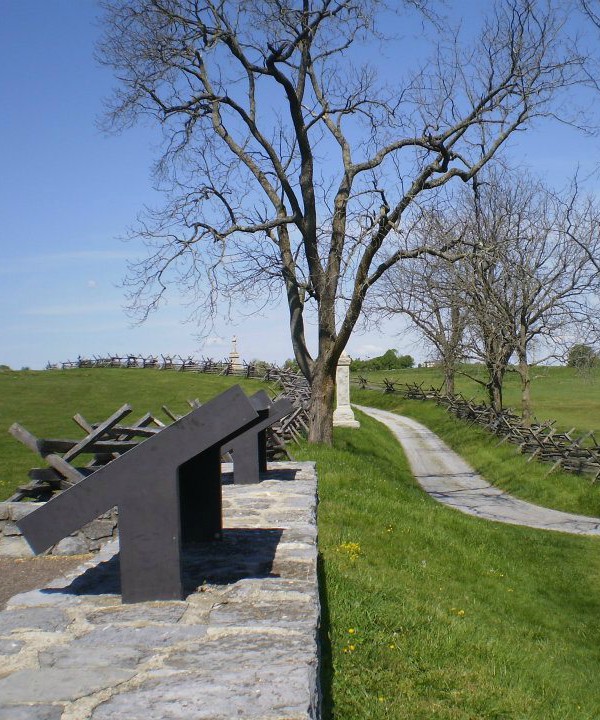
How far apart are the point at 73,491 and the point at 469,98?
596 inches

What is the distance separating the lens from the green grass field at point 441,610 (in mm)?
5195

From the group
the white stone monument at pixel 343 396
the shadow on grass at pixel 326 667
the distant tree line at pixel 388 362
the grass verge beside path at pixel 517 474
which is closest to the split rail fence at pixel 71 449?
the shadow on grass at pixel 326 667

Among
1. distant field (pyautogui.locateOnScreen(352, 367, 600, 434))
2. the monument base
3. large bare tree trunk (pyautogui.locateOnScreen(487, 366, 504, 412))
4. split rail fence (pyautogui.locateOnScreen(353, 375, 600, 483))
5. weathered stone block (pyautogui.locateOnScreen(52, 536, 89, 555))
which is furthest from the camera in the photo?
distant field (pyautogui.locateOnScreen(352, 367, 600, 434))

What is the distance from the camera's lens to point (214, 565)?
14.4 ft

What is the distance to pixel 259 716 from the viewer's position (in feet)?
7.87

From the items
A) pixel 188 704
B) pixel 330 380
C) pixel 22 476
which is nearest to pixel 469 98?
pixel 330 380

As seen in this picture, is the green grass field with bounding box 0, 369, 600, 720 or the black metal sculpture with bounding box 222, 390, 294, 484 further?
the black metal sculpture with bounding box 222, 390, 294, 484

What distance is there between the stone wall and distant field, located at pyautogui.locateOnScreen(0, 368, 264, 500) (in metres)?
5.89

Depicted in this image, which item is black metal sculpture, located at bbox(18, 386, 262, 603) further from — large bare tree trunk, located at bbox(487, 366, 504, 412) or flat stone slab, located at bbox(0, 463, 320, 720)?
large bare tree trunk, located at bbox(487, 366, 504, 412)

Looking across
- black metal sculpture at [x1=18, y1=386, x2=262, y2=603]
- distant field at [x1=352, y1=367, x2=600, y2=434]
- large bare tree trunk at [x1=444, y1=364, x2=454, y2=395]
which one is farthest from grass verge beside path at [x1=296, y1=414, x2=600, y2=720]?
large bare tree trunk at [x1=444, y1=364, x2=454, y2=395]

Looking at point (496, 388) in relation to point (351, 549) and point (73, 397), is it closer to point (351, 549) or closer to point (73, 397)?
point (73, 397)

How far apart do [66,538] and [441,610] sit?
4066 mm

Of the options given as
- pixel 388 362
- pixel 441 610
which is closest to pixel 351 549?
pixel 441 610

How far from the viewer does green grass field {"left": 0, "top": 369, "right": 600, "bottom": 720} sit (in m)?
5.20
